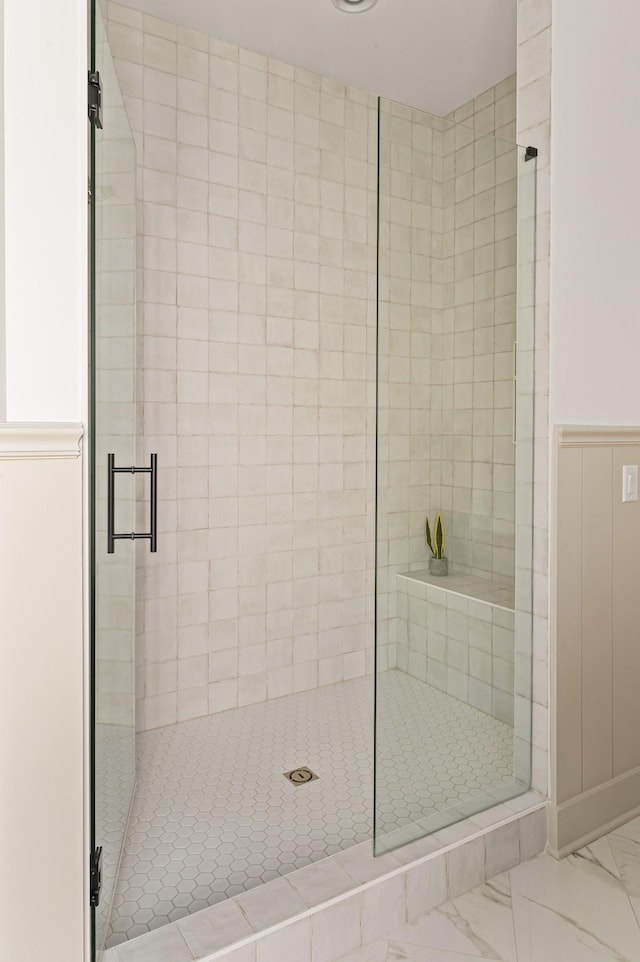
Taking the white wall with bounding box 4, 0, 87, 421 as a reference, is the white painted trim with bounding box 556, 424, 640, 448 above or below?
below

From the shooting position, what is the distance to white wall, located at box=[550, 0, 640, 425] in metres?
1.90

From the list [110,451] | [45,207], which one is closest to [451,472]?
[110,451]

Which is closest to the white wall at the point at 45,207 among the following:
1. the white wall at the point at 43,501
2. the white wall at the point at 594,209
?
the white wall at the point at 43,501

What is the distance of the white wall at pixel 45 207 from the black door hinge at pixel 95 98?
0.03 metres

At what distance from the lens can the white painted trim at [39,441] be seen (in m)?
1.15

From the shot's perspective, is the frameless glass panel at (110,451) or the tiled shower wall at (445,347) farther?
the tiled shower wall at (445,347)

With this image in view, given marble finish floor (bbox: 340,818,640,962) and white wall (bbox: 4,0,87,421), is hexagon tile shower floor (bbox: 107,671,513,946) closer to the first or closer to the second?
marble finish floor (bbox: 340,818,640,962)

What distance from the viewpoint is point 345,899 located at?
5.07 ft

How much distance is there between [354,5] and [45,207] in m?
1.85

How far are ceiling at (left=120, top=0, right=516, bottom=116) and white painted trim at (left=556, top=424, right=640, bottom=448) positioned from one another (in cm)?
169

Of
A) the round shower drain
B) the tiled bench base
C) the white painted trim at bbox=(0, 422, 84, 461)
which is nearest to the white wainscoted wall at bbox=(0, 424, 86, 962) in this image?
the white painted trim at bbox=(0, 422, 84, 461)

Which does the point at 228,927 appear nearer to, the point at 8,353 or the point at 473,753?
the point at 473,753

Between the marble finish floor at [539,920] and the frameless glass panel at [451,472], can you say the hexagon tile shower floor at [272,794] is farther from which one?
the marble finish floor at [539,920]

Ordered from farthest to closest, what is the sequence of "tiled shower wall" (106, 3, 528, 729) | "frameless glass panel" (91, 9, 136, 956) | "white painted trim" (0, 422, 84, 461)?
"tiled shower wall" (106, 3, 528, 729)
"frameless glass panel" (91, 9, 136, 956)
"white painted trim" (0, 422, 84, 461)
